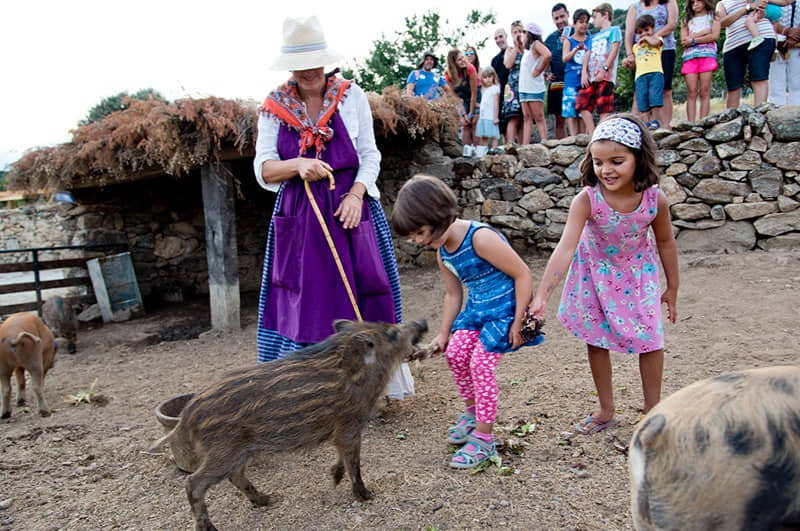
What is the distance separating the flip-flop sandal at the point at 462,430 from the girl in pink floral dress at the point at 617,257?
65 centimetres

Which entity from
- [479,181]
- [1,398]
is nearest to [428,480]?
[1,398]

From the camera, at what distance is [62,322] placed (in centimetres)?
687

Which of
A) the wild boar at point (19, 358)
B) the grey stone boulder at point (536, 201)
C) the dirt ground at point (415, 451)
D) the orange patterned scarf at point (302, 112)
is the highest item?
the orange patterned scarf at point (302, 112)

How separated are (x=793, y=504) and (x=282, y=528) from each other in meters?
2.12

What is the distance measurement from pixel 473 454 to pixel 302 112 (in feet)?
7.24

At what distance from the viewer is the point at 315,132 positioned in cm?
326

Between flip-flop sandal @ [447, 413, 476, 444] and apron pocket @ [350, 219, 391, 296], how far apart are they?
36.5 inches

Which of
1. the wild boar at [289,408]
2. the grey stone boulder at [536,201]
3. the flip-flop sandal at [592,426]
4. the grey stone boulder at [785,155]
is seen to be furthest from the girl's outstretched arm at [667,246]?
the grey stone boulder at [536,201]

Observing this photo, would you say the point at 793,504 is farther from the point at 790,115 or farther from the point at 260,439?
Result: the point at 790,115

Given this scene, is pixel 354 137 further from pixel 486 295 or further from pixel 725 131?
pixel 725 131

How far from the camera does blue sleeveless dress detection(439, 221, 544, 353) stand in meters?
2.77

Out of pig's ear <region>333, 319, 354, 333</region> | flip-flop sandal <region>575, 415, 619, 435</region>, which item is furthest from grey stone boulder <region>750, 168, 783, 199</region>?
pig's ear <region>333, 319, 354, 333</region>

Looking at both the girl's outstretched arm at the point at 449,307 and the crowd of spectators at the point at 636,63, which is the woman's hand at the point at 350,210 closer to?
the girl's outstretched arm at the point at 449,307

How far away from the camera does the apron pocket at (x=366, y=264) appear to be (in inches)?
132
